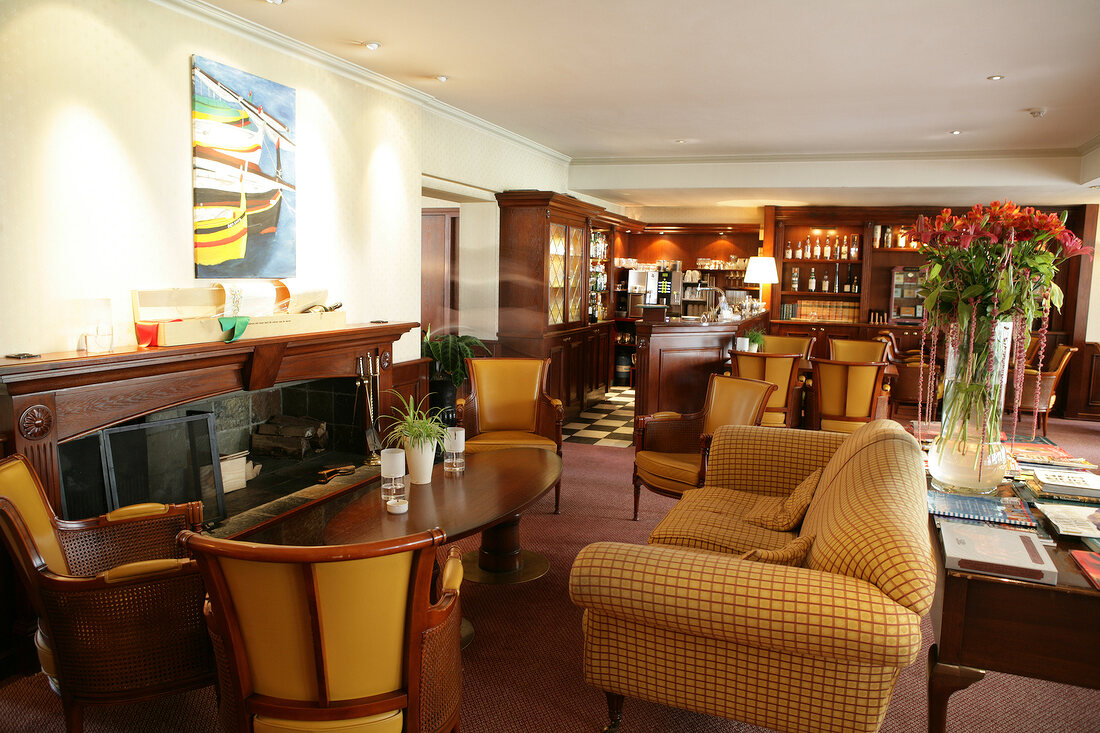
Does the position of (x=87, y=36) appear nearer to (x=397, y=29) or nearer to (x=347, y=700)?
(x=397, y=29)

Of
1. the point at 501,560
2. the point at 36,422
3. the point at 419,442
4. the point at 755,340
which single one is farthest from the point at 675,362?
the point at 36,422

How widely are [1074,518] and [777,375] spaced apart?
3.51 m

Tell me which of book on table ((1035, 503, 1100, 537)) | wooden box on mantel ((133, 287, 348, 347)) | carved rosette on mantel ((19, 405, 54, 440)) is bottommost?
book on table ((1035, 503, 1100, 537))

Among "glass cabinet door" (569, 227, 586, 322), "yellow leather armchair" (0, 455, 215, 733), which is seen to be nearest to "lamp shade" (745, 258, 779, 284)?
"glass cabinet door" (569, 227, 586, 322)

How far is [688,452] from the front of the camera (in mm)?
4422

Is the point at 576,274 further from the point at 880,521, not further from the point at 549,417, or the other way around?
the point at 880,521

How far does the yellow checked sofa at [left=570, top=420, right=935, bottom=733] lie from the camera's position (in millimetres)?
1802

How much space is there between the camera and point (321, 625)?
166 centimetres

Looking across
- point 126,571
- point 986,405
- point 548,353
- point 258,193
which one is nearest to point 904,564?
point 986,405

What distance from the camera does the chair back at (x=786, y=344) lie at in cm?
686

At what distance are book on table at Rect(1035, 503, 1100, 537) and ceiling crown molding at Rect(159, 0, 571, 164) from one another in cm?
411

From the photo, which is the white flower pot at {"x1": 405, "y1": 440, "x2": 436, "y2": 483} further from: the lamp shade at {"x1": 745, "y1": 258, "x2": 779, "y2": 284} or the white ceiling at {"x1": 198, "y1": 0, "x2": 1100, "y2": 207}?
the lamp shade at {"x1": 745, "y1": 258, "x2": 779, "y2": 284}

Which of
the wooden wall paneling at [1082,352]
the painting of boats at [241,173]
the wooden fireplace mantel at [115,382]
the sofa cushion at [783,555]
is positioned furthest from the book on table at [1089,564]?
the wooden wall paneling at [1082,352]

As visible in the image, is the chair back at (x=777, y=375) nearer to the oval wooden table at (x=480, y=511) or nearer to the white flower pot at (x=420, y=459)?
the oval wooden table at (x=480, y=511)
